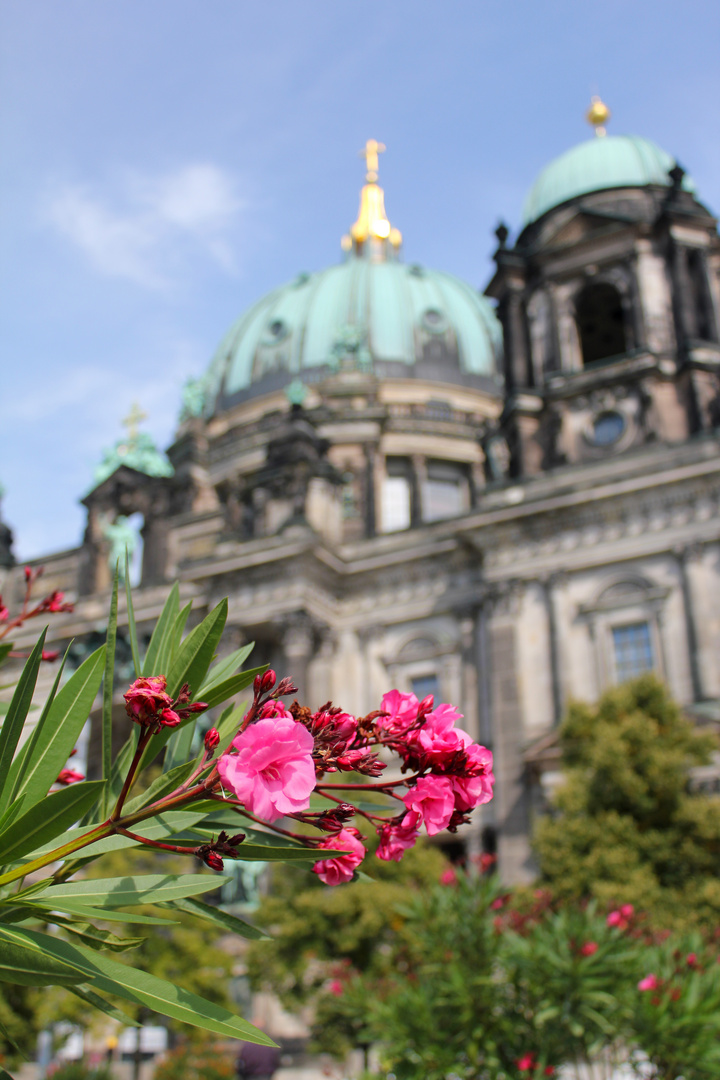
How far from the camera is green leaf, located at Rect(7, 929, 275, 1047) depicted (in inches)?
112

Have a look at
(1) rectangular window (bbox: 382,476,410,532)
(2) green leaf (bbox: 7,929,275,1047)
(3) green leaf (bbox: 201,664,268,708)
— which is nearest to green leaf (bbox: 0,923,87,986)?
(2) green leaf (bbox: 7,929,275,1047)

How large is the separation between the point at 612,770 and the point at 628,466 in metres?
10.9

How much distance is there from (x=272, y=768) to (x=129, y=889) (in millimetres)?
753

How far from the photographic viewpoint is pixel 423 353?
52.1 metres

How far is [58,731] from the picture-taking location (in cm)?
304

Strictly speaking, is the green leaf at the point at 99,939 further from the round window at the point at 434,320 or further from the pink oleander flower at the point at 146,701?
the round window at the point at 434,320

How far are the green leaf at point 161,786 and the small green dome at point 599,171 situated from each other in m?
35.0

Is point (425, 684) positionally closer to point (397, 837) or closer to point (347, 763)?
point (397, 837)

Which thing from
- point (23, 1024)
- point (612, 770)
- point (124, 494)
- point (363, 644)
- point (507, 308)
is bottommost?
point (23, 1024)

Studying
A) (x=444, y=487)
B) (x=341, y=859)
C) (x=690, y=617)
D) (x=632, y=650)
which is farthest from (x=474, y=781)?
(x=444, y=487)

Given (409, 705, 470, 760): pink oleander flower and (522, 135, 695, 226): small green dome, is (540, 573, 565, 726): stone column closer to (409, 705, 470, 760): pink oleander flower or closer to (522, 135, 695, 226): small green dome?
(522, 135, 695, 226): small green dome

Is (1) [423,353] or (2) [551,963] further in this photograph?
(1) [423,353]

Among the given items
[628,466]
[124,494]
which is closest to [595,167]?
[628,466]

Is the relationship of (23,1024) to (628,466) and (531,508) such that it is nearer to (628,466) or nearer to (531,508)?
(531,508)
